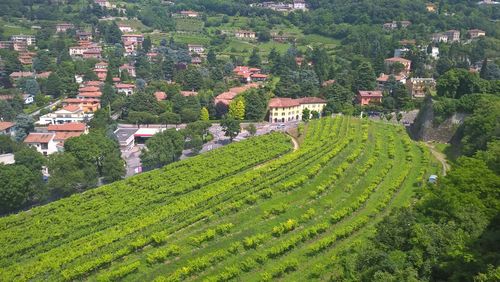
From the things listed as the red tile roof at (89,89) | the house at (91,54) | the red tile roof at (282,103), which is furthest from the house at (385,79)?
the house at (91,54)

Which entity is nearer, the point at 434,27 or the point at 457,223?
the point at 457,223

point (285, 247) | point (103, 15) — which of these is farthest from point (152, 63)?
point (285, 247)

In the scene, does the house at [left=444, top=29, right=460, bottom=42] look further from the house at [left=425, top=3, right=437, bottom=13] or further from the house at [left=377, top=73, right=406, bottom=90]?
the house at [left=377, top=73, right=406, bottom=90]

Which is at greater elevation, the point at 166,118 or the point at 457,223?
the point at 457,223

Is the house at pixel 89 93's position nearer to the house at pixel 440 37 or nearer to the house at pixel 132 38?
the house at pixel 132 38

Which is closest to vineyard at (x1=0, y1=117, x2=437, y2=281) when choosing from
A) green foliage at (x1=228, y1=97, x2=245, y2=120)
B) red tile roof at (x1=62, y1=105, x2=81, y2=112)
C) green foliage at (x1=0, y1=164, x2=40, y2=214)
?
green foliage at (x1=0, y1=164, x2=40, y2=214)

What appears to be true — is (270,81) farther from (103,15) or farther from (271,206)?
(103,15)

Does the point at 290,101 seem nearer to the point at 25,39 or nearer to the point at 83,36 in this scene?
the point at 83,36
